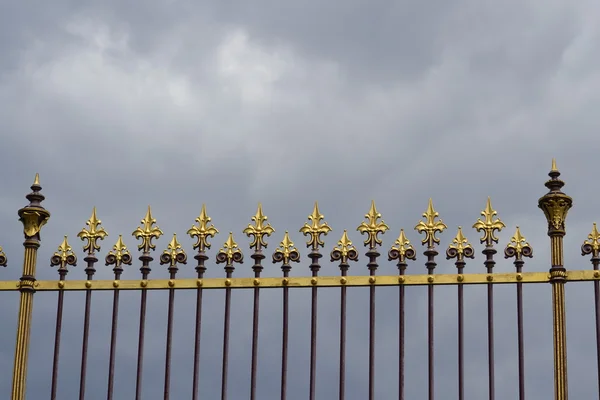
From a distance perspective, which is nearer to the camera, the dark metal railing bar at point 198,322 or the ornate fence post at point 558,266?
the ornate fence post at point 558,266

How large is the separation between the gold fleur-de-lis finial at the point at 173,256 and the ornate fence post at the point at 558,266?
165 inches

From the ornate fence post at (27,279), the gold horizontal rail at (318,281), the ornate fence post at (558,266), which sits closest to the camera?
the ornate fence post at (558,266)

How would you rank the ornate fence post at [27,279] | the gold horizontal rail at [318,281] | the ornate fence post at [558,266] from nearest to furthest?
the ornate fence post at [558,266]
the gold horizontal rail at [318,281]
the ornate fence post at [27,279]

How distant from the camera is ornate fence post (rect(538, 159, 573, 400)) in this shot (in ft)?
40.2

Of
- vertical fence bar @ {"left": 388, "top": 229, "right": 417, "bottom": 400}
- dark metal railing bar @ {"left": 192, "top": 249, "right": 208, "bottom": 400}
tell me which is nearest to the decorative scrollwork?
vertical fence bar @ {"left": 388, "top": 229, "right": 417, "bottom": 400}

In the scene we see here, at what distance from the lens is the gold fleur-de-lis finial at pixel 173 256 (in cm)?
1346

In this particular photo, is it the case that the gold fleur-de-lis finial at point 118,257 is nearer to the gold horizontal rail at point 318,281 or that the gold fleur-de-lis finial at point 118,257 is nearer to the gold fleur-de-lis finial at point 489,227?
the gold horizontal rail at point 318,281

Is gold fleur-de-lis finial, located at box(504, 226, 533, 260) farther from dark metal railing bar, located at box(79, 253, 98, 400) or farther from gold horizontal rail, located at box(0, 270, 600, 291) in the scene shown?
dark metal railing bar, located at box(79, 253, 98, 400)

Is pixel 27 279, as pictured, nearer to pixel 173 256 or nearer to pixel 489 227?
pixel 173 256

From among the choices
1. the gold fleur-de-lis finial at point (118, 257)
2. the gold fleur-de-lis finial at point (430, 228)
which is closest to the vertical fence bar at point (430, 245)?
the gold fleur-de-lis finial at point (430, 228)

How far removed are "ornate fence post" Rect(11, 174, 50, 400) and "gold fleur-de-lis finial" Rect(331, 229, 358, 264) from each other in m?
3.77

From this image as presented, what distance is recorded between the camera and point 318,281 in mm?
13039

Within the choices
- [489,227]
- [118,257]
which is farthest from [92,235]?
[489,227]

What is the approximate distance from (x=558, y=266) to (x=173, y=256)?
14.6 ft
